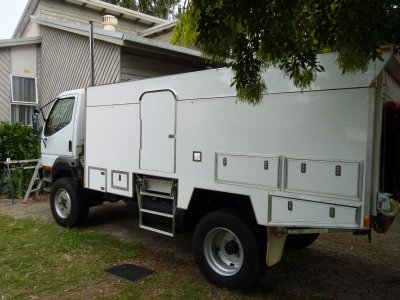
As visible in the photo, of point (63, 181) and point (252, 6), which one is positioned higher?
point (252, 6)

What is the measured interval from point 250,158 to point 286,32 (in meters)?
2.01

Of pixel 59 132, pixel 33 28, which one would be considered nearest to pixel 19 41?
pixel 33 28

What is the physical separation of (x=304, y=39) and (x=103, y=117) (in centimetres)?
434

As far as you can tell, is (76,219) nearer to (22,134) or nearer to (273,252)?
(273,252)

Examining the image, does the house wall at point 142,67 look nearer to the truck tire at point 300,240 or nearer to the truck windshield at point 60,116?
the truck windshield at point 60,116

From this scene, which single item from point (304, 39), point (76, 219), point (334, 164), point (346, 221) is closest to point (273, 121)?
point (334, 164)

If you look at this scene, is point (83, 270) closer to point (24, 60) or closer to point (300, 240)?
point (300, 240)

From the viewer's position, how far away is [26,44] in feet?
41.7

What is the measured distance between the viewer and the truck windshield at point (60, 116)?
7.14 meters

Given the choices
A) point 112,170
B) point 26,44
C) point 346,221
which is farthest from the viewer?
point 26,44

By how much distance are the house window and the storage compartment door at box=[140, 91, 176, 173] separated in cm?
837

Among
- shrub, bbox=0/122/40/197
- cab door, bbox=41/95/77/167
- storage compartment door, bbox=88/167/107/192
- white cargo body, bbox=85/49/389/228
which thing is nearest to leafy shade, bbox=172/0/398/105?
white cargo body, bbox=85/49/389/228

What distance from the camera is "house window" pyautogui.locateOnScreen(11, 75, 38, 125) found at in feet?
40.4

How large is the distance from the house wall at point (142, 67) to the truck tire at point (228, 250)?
19.9 feet
